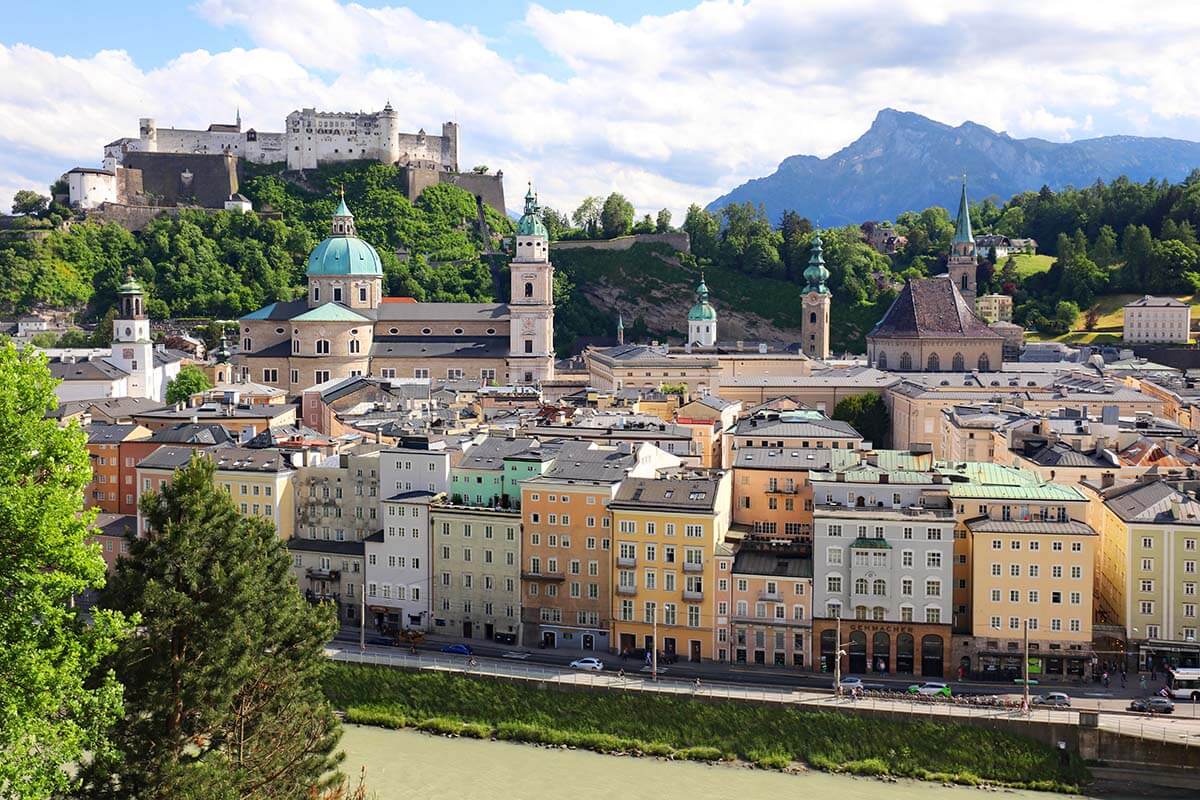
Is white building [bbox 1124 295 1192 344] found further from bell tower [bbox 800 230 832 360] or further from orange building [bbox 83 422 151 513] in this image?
orange building [bbox 83 422 151 513]

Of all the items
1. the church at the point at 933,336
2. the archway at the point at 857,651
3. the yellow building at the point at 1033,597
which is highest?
the church at the point at 933,336

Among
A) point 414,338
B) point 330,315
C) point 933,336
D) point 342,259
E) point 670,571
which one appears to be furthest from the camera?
point 342,259

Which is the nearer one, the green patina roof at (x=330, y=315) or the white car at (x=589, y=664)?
the white car at (x=589, y=664)

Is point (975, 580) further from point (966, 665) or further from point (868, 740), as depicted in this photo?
point (868, 740)

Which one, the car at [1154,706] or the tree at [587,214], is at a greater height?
the tree at [587,214]

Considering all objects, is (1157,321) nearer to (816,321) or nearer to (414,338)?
(816,321)

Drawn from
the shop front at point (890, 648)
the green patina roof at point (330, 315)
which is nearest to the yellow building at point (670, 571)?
the shop front at point (890, 648)

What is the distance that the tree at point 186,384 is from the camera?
63938 mm

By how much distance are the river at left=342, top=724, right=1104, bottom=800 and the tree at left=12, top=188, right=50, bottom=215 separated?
7895cm

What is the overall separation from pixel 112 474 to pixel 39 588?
32.9 m

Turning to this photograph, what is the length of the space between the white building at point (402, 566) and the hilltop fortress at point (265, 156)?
68.6m

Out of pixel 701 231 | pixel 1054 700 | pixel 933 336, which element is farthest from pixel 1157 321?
pixel 1054 700

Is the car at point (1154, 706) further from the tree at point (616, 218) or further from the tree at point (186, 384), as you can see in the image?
the tree at point (616, 218)

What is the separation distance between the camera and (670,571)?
33.4 m
